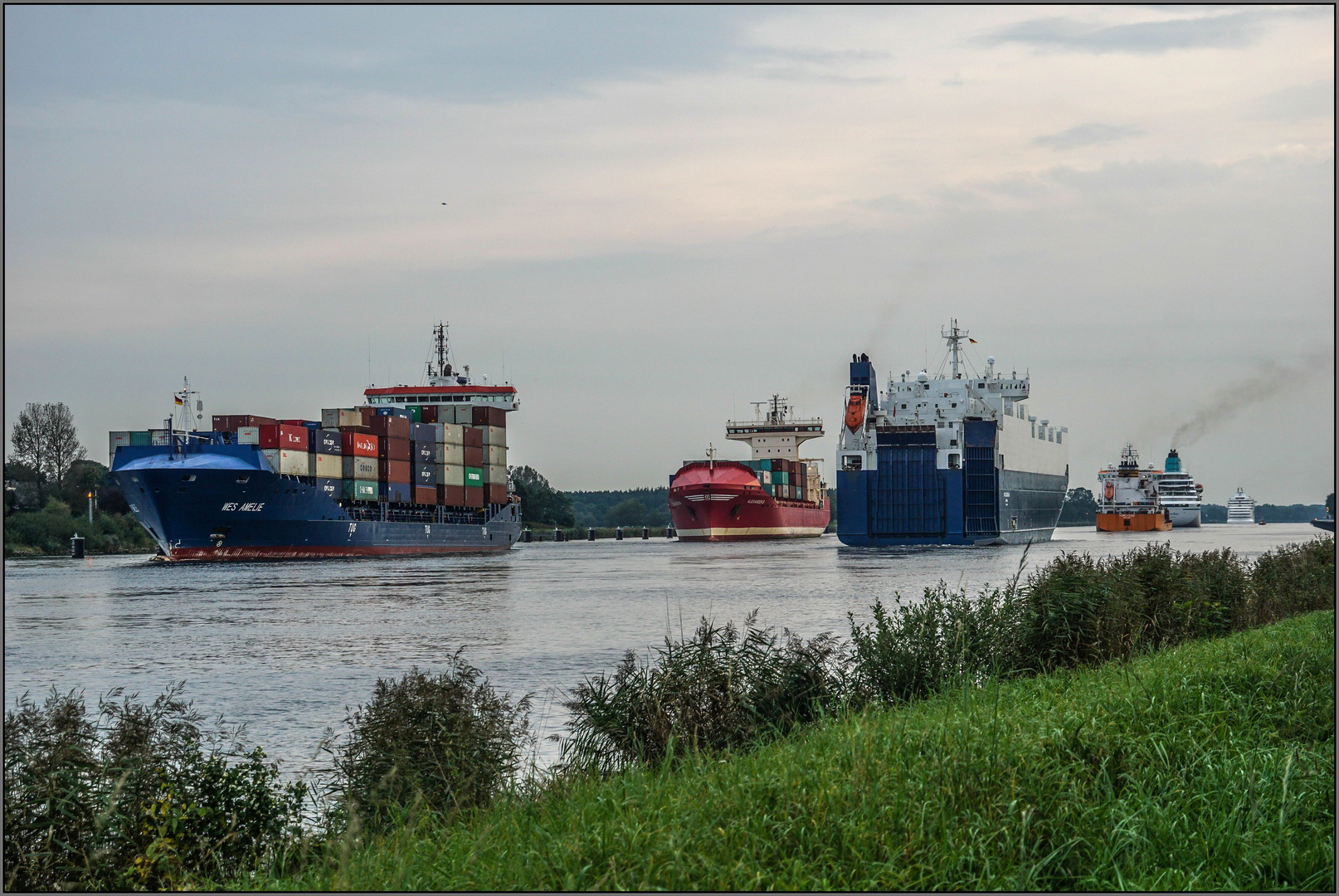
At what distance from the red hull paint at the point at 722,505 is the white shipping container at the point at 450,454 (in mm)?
18260

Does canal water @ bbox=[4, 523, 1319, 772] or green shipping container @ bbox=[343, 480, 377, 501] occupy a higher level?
green shipping container @ bbox=[343, 480, 377, 501]

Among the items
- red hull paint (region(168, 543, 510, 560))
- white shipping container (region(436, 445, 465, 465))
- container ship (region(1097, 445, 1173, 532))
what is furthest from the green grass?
container ship (region(1097, 445, 1173, 532))

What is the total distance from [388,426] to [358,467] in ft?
12.7

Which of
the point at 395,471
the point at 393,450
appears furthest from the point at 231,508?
the point at 393,450

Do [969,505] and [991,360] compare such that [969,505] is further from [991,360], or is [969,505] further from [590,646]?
[590,646]

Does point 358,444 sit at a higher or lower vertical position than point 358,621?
higher

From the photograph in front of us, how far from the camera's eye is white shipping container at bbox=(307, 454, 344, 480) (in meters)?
58.2

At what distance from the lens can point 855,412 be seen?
61.4 metres

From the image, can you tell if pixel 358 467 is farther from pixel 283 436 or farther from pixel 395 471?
pixel 283 436

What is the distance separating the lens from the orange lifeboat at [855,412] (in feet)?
201

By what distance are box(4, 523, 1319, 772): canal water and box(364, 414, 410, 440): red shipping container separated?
1564cm

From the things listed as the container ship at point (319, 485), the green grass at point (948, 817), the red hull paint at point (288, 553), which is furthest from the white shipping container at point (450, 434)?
the green grass at point (948, 817)

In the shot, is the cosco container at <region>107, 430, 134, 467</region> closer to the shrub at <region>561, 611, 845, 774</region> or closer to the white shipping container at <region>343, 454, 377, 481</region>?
the white shipping container at <region>343, 454, 377, 481</region>

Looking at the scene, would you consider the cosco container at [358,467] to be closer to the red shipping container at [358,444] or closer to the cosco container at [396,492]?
the red shipping container at [358,444]
